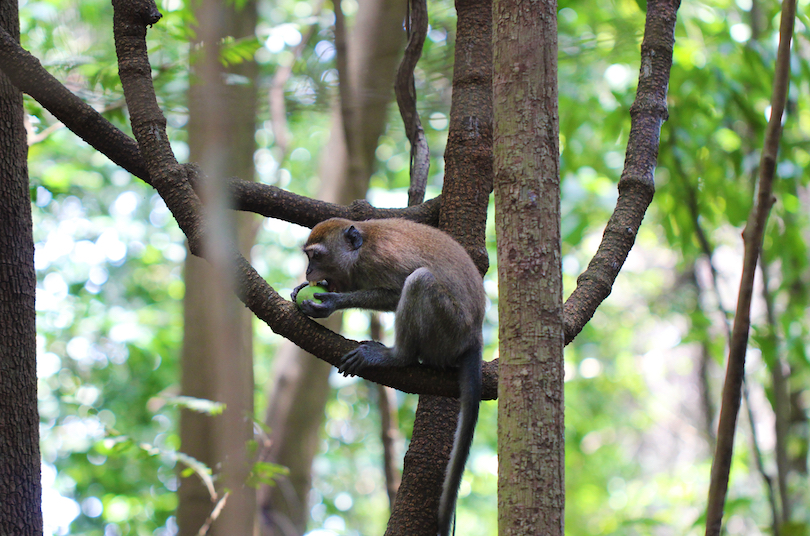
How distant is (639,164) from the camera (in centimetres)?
305

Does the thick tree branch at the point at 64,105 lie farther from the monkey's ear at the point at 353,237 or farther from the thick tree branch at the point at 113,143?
the monkey's ear at the point at 353,237

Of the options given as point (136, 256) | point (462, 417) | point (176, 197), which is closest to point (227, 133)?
point (176, 197)

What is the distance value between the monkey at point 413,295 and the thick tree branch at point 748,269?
135 centimetres

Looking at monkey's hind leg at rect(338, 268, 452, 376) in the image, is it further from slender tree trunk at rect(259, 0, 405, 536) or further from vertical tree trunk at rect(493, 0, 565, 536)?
slender tree trunk at rect(259, 0, 405, 536)

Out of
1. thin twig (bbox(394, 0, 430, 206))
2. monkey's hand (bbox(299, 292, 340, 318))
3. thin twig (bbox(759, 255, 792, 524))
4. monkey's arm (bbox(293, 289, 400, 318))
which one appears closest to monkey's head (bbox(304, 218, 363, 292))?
monkey's arm (bbox(293, 289, 400, 318))

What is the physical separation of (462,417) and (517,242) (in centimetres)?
115

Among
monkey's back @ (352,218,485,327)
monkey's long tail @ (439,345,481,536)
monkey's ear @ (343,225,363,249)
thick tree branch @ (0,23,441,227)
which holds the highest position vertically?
thick tree branch @ (0,23,441,227)

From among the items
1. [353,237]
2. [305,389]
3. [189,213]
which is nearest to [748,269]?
[189,213]

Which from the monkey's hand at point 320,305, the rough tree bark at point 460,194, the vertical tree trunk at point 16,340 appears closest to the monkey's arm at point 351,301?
the monkey's hand at point 320,305

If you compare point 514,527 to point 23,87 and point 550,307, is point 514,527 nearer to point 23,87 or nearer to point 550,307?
point 550,307

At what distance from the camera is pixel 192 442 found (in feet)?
18.3

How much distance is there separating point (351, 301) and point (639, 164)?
4.97 ft

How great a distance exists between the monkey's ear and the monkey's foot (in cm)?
85

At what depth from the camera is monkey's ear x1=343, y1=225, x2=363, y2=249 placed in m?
3.53
